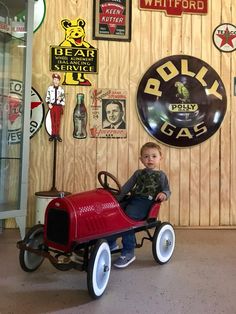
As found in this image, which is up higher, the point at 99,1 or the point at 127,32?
the point at 99,1

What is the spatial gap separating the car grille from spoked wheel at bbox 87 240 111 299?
196 mm

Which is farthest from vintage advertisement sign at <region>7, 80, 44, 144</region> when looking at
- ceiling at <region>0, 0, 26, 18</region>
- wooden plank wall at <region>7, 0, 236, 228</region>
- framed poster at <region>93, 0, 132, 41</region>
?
framed poster at <region>93, 0, 132, 41</region>

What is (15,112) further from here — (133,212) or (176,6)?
(176,6)

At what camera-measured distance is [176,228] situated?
3.12 m

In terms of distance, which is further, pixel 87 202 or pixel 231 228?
pixel 231 228

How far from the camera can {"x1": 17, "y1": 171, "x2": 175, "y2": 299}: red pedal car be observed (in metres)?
1.73

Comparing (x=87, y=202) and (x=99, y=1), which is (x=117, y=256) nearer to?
(x=87, y=202)

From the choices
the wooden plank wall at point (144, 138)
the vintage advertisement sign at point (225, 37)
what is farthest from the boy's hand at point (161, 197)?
the vintage advertisement sign at point (225, 37)

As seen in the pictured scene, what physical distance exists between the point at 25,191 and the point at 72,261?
3.55ft

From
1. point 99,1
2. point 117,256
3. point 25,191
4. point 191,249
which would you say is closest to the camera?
point 117,256

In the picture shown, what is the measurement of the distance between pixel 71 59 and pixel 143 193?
55.8 inches

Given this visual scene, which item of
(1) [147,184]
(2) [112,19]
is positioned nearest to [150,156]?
(1) [147,184]

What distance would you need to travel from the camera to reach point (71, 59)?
3.06 metres

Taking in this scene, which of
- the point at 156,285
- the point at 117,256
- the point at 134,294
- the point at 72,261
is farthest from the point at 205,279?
the point at 72,261
